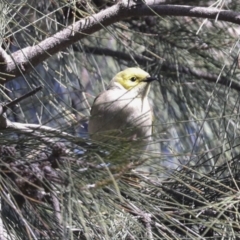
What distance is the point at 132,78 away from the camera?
306cm

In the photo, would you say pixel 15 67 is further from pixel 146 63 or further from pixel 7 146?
pixel 146 63

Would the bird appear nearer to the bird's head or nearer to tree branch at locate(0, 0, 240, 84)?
the bird's head

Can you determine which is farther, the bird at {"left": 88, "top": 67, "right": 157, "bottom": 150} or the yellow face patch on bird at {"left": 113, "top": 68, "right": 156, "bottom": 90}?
the yellow face patch on bird at {"left": 113, "top": 68, "right": 156, "bottom": 90}

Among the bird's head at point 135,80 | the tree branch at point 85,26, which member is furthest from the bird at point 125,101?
the tree branch at point 85,26

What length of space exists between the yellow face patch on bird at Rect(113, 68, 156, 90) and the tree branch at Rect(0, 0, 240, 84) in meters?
0.68

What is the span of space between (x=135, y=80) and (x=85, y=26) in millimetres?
812

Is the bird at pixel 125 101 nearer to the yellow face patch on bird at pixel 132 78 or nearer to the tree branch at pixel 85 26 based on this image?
the yellow face patch on bird at pixel 132 78

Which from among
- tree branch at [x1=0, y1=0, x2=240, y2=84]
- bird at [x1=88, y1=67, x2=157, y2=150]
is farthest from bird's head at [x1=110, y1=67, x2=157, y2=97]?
tree branch at [x1=0, y1=0, x2=240, y2=84]

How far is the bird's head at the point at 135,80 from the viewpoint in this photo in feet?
9.71

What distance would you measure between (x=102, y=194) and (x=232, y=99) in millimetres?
1733

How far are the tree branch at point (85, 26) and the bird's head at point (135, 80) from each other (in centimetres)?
66

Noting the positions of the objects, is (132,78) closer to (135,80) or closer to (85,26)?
(135,80)

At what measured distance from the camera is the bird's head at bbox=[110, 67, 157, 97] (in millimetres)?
2959

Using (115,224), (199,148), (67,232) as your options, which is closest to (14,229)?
(67,232)
